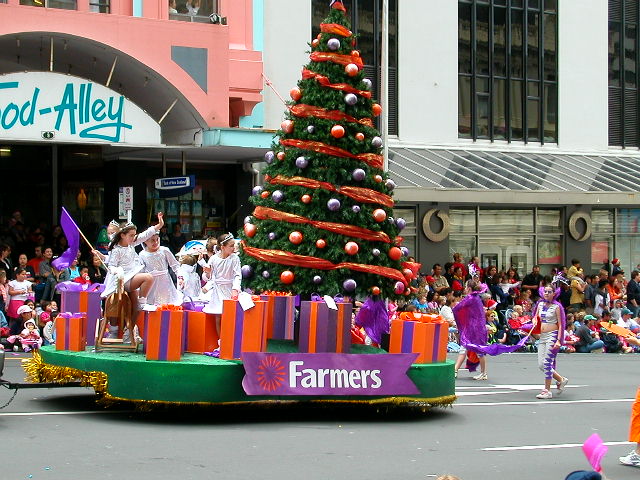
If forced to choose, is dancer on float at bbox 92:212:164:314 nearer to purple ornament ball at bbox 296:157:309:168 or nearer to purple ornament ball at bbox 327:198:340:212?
purple ornament ball at bbox 296:157:309:168

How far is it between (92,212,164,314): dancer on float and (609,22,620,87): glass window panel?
1069 inches

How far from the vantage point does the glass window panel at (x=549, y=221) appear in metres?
35.3

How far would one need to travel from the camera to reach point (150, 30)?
81.0 ft

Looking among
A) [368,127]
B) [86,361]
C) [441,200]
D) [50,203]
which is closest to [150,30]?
[50,203]

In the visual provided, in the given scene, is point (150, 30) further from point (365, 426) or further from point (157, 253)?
point (365, 426)

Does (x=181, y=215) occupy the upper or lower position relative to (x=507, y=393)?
upper

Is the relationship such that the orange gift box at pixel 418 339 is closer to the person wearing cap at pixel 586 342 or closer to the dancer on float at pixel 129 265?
the dancer on float at pixel 129 265

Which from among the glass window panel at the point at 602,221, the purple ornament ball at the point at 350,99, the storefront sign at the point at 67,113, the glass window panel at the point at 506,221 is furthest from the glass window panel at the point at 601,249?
the purple ornament ball at the point at 350,99

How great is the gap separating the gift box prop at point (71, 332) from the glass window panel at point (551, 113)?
82.4ft

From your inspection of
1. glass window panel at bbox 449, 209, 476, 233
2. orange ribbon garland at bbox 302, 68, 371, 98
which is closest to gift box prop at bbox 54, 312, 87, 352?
orange ribbon garland at bbox 302, 68, 371, 98

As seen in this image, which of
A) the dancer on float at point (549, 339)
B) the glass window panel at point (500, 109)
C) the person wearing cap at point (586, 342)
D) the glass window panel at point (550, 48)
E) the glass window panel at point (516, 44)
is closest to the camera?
the dancer on float at point (549, 339)

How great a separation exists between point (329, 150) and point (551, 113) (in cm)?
2374

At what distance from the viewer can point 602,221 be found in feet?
120

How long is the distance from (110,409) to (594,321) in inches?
681
